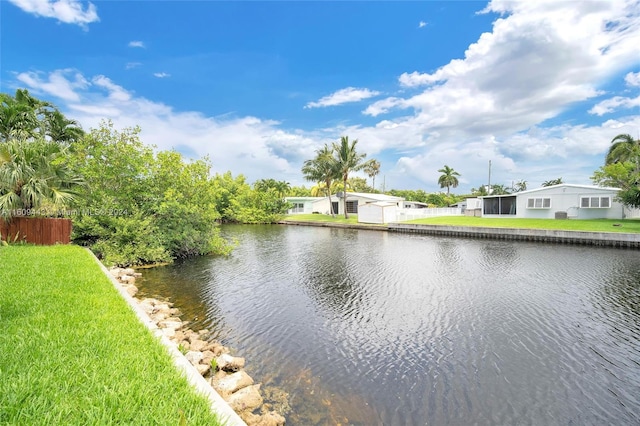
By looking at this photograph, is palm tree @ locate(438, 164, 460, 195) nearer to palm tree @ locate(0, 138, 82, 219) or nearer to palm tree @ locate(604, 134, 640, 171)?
palm tree @ locate(604, 134, 640, 171)

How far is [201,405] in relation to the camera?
287 cm

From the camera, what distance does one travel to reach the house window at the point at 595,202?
24.9 meters

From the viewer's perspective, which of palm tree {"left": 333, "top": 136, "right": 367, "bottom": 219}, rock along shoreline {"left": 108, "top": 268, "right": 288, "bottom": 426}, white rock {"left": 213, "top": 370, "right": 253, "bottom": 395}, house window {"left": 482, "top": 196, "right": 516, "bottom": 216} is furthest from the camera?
palm tree {"left": 333, "top": 136, "right": 367, "bottom": 219}

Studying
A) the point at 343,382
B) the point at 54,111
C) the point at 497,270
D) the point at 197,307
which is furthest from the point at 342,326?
the point at 54,111

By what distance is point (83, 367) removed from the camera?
328cm

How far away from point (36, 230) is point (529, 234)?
1116 inches

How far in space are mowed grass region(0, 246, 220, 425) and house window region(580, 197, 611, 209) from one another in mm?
33051

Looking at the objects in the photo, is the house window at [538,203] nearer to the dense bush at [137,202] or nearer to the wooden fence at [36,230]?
the dense bush at [137,202]

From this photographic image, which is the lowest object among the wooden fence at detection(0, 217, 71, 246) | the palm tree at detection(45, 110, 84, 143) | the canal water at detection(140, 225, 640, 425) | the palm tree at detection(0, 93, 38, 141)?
the canal water at detection(140, 225, 640, 425)

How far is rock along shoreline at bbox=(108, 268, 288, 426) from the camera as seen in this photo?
4.25 meters

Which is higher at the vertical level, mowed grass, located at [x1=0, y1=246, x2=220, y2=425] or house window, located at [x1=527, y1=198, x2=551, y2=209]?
house window, located at [x1=527, y1=198, x2=551, y2=209]

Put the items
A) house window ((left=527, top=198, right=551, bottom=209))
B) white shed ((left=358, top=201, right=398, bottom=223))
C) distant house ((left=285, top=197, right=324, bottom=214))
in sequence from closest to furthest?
house window ((left=527, top=198, right=551, bottom=209)) < white shed ((left=358, top=201, right=398, bottom=223)) < distant house ((left=285, top=197, right=324, bottom=214))

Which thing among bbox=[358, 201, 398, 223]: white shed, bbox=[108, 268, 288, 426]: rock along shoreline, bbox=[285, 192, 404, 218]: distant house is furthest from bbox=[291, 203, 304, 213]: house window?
bbox=[108, 268, 288, 426]: rock along shoreline

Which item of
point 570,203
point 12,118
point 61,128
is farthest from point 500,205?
point 61,128
